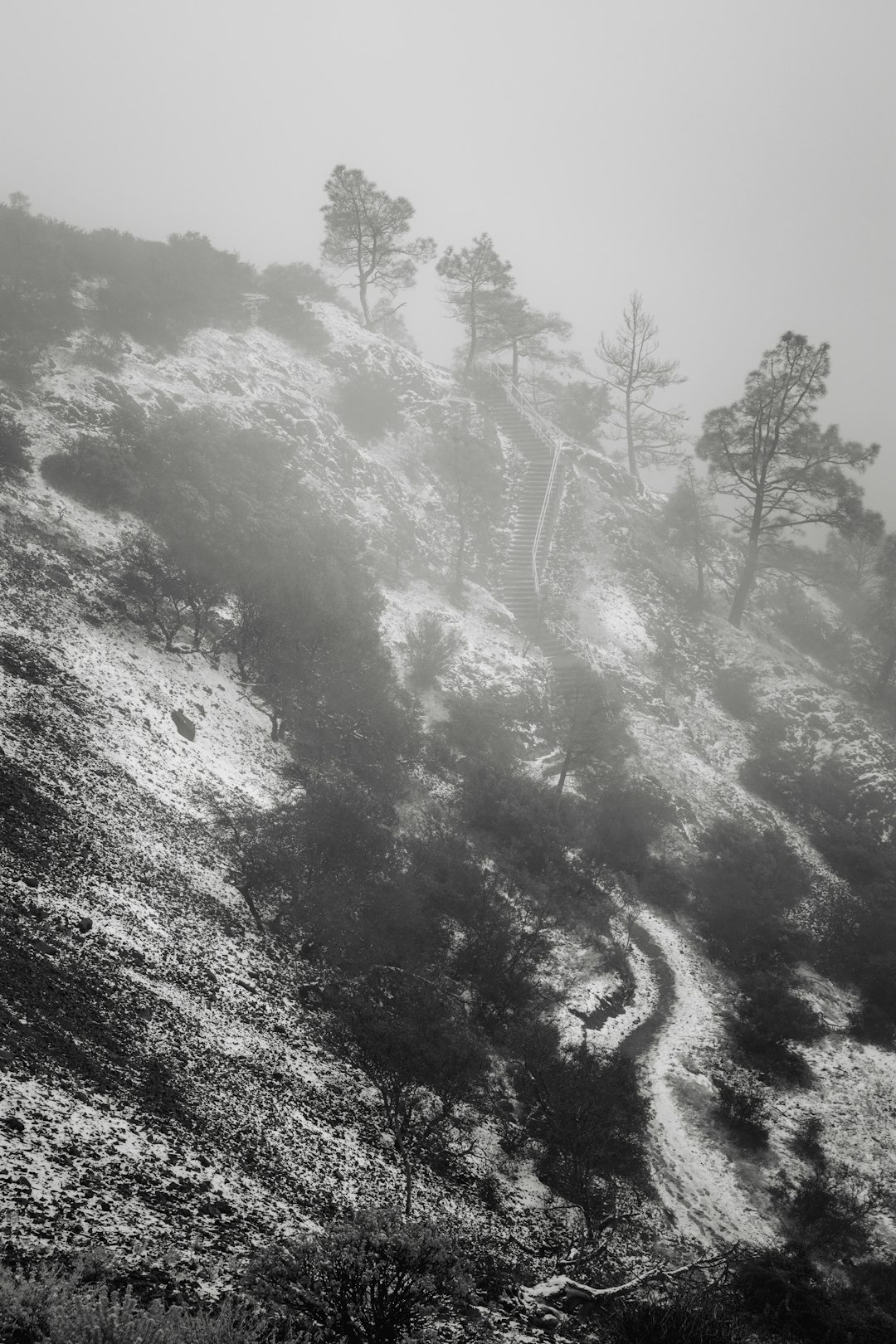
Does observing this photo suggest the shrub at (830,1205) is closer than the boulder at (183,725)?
Yes

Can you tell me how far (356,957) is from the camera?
16297 millimetres

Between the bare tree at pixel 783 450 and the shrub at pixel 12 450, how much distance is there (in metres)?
30.7

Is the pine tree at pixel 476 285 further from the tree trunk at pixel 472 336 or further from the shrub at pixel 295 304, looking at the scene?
the shrub at pixel 295 304

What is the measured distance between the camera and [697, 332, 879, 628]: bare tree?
33.5m

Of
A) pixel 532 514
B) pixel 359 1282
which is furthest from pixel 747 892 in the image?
pixel 532 514

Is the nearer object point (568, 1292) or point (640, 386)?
point (568, 1292)

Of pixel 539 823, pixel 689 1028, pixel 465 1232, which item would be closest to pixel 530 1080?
pixel 465 1232

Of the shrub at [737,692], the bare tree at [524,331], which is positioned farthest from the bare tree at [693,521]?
the bare tree at [524,331]

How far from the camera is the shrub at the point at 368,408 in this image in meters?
39.2

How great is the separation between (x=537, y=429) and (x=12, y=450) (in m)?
30.6

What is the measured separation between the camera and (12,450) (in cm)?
2309

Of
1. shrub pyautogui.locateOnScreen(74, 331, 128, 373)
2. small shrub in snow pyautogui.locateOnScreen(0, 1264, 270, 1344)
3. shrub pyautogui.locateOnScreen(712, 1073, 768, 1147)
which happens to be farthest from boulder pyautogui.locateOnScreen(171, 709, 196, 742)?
shrub pyautogui.locateOnScreen(74, 331, 128, 373)

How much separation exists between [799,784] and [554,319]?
3498 cm

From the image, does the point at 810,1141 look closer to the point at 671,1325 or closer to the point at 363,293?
the point at 671,1325
